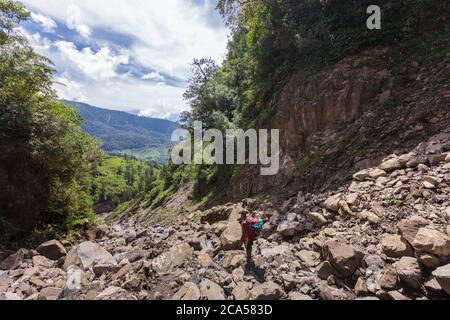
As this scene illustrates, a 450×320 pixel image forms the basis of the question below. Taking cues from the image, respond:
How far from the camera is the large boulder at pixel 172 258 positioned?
707 cm

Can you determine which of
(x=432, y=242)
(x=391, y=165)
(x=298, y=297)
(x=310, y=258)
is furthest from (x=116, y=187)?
(x=432, y=242)

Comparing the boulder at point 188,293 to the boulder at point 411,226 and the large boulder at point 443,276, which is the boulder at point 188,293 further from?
the boulder at point 411,226

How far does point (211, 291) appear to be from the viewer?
5828 mm

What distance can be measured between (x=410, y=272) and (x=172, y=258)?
5.61 meters

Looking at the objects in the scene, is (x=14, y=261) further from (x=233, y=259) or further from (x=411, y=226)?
A: (x=411, y=226)

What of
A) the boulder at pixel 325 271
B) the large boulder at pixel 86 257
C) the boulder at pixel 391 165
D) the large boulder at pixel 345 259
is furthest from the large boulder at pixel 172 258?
the boulder at pixel 391 165

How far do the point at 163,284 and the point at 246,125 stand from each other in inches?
531

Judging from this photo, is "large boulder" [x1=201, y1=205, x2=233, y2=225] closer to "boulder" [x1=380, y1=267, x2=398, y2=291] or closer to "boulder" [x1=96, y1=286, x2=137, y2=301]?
"boulder" [x1=96, y1=286, x2=137, y2=301]

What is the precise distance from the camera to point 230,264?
7.11 metres

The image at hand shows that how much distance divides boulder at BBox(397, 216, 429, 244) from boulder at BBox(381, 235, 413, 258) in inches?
4.7

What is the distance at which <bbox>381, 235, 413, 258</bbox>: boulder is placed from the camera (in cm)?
538

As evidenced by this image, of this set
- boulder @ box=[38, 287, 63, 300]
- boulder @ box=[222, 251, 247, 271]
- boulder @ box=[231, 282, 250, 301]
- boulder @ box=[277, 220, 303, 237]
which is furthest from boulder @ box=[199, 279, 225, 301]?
boulder @ box=[38, 287, 63, 300]
